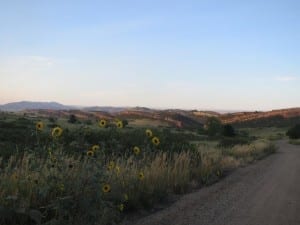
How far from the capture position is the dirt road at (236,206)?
30.8ft

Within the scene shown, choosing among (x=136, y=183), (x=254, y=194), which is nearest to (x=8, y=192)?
(x=136, y=183)

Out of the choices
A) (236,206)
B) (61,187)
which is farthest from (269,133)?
(61,187)

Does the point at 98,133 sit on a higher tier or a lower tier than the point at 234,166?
higher

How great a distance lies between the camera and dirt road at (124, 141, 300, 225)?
938 centimetres

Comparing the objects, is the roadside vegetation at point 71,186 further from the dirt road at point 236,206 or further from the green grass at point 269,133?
the green grass at point 269,133

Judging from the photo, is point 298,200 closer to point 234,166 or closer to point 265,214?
point 265,214

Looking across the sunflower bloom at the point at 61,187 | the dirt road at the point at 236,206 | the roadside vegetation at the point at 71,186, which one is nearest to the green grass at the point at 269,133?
the dirt road at the point at 236,206

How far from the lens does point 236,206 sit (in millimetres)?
11000

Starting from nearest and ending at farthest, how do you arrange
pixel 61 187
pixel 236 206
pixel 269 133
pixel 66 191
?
pixel 61 187 < pixel 66 191 < pixel 236 206 < pixel 269 133

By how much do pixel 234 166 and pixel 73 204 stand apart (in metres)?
14.9

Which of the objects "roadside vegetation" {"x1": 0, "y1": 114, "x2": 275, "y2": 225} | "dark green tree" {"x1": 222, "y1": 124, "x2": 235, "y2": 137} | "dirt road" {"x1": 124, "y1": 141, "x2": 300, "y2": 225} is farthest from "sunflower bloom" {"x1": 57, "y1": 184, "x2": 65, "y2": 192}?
"dark green tree" {"x1": 222, "y1": 124, "x2": 235, "y2": 137}

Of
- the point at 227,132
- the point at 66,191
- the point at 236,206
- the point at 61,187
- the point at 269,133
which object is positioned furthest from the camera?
the point at 269,133

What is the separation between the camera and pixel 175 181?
13.1 metres

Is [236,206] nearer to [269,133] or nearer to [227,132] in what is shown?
[227,132]
